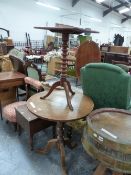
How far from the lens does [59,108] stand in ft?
4.71

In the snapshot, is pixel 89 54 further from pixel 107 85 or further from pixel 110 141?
pixel 110 141

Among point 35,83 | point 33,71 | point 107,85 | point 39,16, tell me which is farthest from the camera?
point 39,16

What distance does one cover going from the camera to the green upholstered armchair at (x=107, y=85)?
5.16 feet

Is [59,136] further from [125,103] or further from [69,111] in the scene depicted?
[125,103]

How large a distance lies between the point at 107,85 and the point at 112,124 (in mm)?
574

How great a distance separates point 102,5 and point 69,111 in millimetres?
12023

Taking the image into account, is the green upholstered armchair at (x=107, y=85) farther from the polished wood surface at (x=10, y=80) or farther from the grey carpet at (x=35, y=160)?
the polished wood surface at (x=10, y=80)

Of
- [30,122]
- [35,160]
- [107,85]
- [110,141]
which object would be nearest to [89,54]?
[107,85]

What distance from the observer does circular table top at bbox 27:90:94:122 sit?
1.30 metres

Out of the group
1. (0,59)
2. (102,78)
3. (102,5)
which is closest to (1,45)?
(0,59)

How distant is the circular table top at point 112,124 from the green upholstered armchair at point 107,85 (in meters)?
0.33

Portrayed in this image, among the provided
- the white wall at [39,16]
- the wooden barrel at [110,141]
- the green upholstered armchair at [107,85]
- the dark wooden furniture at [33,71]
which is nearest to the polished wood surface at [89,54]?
the dark wooden furniture at [33,71]

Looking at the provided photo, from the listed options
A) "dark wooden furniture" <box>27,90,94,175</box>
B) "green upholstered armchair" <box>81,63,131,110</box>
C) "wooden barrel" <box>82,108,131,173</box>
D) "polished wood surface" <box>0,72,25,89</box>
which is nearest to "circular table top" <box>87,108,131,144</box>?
"wooden barrel" <box>82,108,131,173</box>

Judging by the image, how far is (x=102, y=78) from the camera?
1.69m
